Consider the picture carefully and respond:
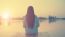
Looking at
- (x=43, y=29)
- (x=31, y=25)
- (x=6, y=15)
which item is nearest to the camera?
(x=31, y=25)

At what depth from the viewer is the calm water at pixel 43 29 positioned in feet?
8.44

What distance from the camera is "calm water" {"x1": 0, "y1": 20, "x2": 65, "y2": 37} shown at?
2.57 metres

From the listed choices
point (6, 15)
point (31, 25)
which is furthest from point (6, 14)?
point (31, 25)

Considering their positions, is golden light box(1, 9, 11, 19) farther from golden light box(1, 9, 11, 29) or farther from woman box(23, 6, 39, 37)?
woman box(23, 6, 39, 37)

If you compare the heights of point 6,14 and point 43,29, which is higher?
point 6,14

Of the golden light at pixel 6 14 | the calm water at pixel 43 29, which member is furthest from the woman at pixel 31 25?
the golden light at pixel 6 14

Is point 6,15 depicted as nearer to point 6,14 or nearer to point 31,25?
point 6,14

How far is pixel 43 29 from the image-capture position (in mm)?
2732

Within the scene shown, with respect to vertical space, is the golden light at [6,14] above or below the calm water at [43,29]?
above

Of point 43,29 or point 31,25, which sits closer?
point 31,25

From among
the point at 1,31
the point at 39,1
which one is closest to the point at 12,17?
the point at 1,31

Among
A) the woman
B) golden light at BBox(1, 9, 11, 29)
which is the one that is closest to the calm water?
golden light at BBox(1, 9, 11, 29)

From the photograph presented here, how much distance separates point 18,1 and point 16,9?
0.12m

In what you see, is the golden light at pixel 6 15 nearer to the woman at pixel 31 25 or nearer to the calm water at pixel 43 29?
the calm water at pixel 43 29
